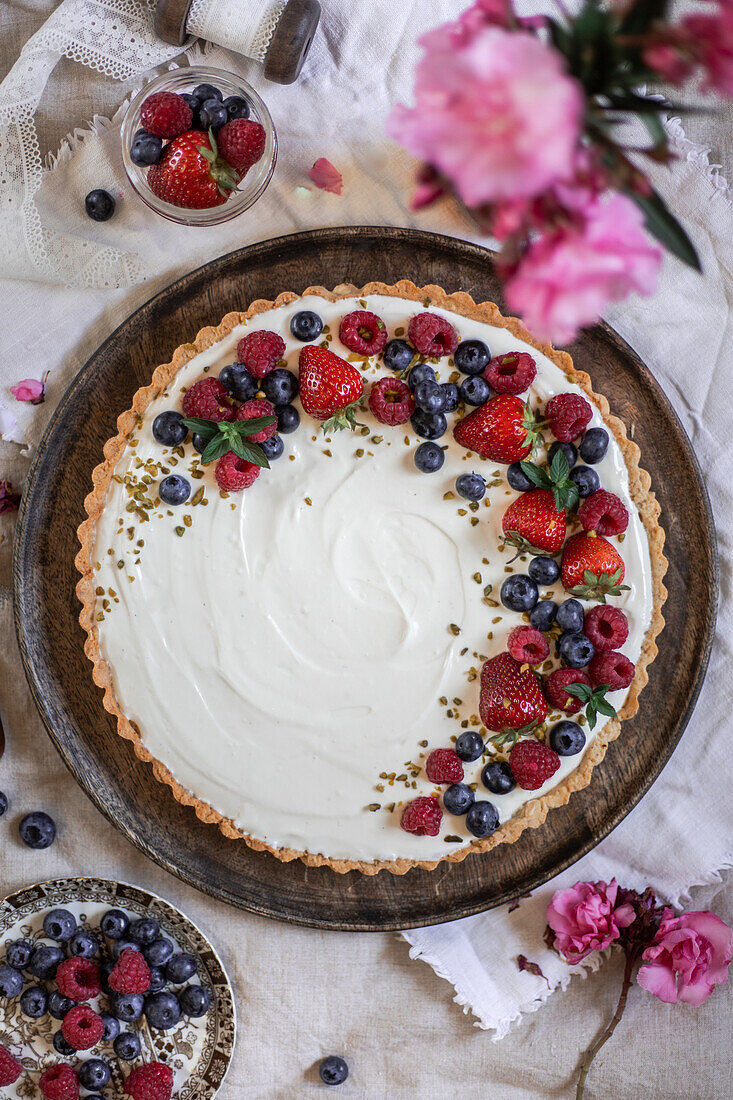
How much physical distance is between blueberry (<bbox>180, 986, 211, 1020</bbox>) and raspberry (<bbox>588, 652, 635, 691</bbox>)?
1.72 meters

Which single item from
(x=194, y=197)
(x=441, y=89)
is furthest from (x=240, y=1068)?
(x=441, y=89)

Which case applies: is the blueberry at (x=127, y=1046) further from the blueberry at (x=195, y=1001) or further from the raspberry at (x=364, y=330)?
the raspberry at (x=364, y=330)

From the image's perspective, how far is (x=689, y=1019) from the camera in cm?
302

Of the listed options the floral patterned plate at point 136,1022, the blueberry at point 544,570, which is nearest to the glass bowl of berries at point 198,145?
the blueberry at point 544,570

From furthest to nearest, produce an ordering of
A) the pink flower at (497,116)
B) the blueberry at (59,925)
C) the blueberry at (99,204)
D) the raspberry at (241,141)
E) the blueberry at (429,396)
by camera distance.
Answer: the blueberry at (59,925)
the blueberry at (99,204)
the raspberry at (241,141)
the blueberry at (429,396)
the pink flower at (497,116)

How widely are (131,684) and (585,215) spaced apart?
6.89 ft

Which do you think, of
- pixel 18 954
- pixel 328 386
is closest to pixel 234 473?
pixel 328 386

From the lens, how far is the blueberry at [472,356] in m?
2.53

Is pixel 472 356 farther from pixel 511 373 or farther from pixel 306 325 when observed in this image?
pixel 306 325

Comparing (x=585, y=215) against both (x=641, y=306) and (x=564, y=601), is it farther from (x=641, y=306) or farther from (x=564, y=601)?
(x=641, y=306)

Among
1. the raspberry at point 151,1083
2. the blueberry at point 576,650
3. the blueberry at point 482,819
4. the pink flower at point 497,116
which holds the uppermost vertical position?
the pink flower at point 497,116

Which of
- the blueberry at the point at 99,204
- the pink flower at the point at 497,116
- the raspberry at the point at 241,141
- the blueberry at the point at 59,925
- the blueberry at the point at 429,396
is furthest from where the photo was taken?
the blueberry at the point at 59,925

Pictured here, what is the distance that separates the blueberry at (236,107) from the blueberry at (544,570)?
5.40 feet

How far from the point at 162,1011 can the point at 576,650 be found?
6.06 ft
